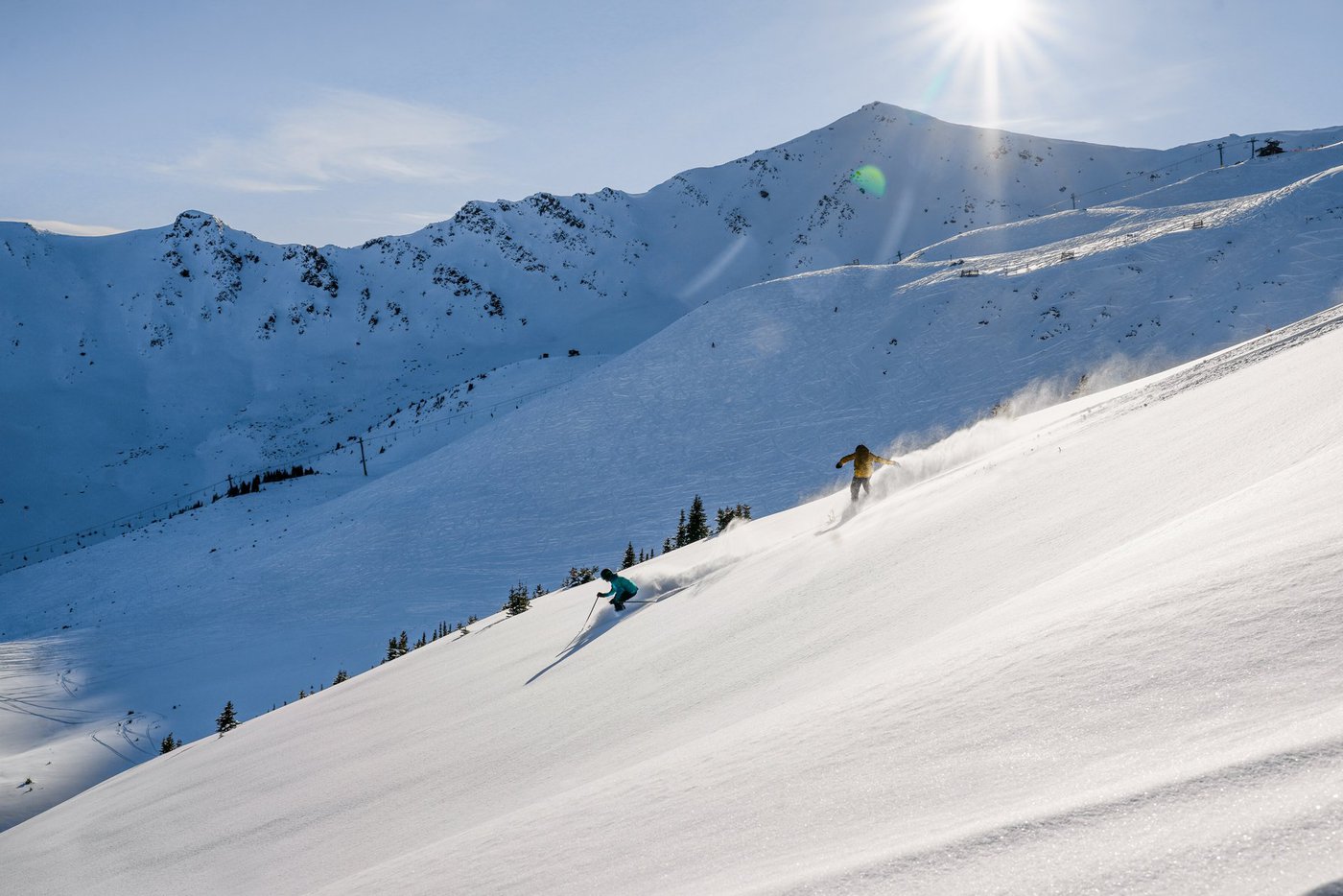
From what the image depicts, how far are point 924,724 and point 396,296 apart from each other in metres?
113

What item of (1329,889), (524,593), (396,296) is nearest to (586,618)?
(524,593)

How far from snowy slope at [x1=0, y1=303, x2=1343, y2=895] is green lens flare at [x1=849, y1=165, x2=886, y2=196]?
11123 centimetres

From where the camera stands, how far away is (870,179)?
119 metres

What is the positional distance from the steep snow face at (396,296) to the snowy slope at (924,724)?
55103 mm

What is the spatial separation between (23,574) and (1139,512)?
163 feet

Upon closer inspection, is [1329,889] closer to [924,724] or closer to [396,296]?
[924,724]

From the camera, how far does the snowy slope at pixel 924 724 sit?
7.36ft

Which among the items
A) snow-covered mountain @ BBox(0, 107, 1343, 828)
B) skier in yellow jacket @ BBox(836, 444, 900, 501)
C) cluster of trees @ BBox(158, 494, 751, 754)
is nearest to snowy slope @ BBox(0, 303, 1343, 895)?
skier in yellow jacket @ BBox(836, 444, 900, 501)

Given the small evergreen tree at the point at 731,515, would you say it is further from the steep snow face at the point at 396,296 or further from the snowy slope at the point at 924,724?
the steep snow face at the point at 396,296

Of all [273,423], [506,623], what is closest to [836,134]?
[273,423]

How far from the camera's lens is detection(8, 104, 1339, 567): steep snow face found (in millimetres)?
77250

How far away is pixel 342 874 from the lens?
5203mm

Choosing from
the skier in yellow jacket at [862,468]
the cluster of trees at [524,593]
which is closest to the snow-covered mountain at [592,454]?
the cluster of trees at [524,593]

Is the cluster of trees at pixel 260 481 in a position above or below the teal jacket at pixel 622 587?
above
